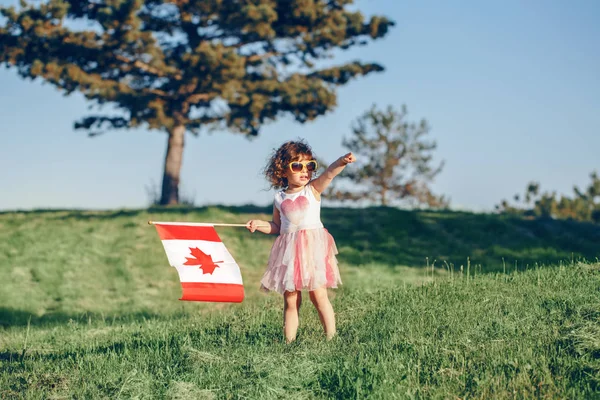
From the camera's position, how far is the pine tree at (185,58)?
18625 millimetres

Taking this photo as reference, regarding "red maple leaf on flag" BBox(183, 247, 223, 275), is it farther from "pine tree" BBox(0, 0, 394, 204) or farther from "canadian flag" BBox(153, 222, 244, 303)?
"pine tree" BBox(0, 0, 394, 204)

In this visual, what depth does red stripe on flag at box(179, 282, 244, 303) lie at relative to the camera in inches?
227

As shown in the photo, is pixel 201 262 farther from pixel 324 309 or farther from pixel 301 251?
pixel 324 309

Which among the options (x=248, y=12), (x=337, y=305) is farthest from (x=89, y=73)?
(x=337, y=305)

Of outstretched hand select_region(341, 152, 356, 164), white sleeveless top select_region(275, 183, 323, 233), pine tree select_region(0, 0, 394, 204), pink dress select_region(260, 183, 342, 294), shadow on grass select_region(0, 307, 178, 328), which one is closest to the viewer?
outstretched hand select_region(341, 152, 356, 164)

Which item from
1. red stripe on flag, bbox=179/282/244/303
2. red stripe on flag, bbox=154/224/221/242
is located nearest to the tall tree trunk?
red stripe on flag, bbox=154/224/221/242

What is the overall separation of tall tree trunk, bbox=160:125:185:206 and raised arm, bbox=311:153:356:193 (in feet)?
52.1

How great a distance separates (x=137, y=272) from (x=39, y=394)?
861cm

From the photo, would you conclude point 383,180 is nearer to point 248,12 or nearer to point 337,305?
point 248,12

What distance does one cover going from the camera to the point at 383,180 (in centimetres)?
3344

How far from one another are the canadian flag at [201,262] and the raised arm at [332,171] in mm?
945

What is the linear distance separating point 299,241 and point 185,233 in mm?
997

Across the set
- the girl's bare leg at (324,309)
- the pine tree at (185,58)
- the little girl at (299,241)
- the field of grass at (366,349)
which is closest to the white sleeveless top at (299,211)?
the little girl at (299,241)

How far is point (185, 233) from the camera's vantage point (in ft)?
19.3
